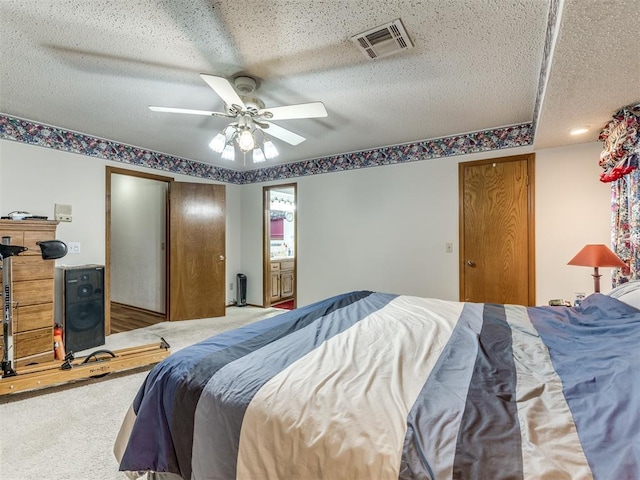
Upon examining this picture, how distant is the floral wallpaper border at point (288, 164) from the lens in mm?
3188

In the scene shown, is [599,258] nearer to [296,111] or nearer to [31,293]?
[296,111]

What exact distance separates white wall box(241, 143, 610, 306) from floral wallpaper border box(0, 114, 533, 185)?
0.10m

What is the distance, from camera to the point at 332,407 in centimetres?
95

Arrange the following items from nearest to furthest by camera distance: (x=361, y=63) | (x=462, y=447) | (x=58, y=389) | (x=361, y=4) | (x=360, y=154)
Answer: (x=462, y=447) → (x=361, y=4) → (x=361, y=63) → (x=58, y=389) → (x=360, y=154)

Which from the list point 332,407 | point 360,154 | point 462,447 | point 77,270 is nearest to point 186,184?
point 77,270

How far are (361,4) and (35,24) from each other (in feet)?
5.90

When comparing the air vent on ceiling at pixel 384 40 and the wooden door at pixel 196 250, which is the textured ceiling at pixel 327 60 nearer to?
the air vent on ceiling at pixel 384 40

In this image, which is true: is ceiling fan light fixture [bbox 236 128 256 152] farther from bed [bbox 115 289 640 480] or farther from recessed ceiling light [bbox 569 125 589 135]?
recessed ceiling light [bbox 569 125 589 135]

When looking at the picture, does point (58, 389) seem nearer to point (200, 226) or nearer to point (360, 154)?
point (200, 226)

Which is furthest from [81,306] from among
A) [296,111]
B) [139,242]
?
[296,111]

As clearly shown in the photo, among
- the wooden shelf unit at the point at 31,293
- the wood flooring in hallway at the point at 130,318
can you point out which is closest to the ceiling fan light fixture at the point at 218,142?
the wooden shelf unit at the point at 31,293

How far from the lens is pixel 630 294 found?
1.71 meters

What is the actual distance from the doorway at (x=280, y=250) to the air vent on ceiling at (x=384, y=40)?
9.54ft

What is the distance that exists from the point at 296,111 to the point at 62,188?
3.02 m
